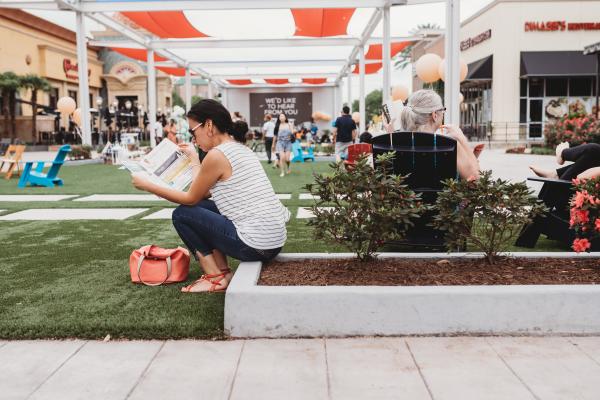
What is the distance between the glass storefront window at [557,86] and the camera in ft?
104

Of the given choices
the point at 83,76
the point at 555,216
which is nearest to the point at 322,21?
the point at 83,76

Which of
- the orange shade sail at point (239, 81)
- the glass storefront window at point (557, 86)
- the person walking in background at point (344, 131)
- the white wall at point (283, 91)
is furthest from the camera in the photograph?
the white wall at point (283, 91)

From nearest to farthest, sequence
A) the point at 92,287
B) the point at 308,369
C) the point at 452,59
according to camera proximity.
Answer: the point at 308,369
the point at 92,287
the point at 452,59

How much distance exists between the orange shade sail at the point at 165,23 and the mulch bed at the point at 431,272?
14.3m

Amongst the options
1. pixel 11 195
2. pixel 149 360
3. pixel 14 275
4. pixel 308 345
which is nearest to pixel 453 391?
pixel 308 345

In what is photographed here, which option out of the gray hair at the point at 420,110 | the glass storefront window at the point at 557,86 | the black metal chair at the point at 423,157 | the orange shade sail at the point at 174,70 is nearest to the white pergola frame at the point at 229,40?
the orange shade sail at the point at 174,70

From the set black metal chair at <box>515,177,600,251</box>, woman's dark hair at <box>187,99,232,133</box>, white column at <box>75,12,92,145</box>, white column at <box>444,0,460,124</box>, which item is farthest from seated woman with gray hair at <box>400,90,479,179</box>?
white column at <box>75,12,92,145</box>

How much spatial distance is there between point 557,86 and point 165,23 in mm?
21697

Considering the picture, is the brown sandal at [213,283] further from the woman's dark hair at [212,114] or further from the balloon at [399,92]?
the balloon at [399,92]

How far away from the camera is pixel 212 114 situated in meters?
3.69

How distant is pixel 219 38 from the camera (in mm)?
20938

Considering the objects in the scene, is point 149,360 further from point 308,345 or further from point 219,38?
point 219,38

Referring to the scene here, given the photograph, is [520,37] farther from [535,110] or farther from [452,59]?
[452,59]

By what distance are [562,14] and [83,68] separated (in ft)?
78.7
